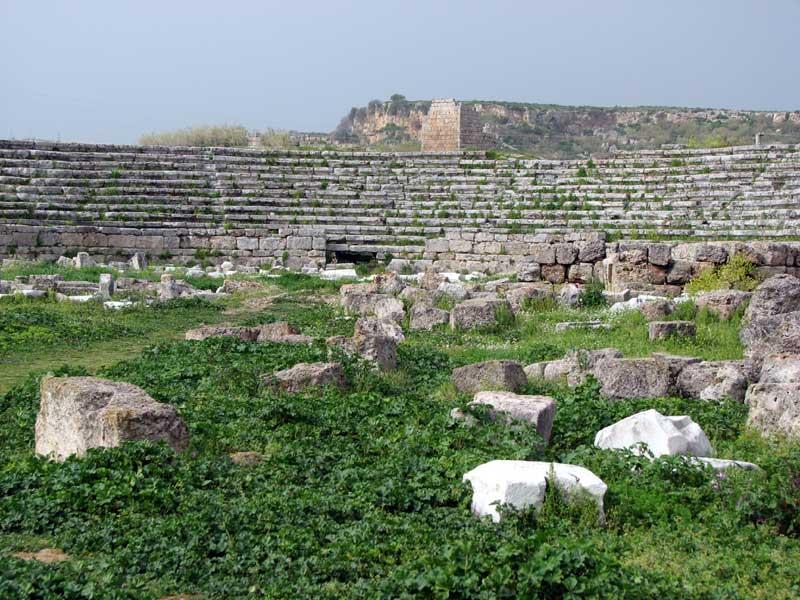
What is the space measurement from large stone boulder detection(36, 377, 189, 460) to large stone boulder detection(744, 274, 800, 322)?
27.1 feet

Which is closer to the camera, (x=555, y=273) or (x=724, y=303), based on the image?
(x=724, y=303)

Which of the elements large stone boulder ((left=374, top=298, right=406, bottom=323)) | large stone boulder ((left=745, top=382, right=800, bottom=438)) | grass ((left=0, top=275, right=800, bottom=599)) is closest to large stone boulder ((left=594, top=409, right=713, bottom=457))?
grass ((left=0, top=275, right=800, bottom=599))

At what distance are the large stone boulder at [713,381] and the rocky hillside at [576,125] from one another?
61.0 m

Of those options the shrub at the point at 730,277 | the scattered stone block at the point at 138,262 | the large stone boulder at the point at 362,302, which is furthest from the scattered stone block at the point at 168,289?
the shrub at the point at 730,277

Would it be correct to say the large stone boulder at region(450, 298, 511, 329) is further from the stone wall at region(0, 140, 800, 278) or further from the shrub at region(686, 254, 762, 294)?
the stone wall at region(0, 140, 800, 278)

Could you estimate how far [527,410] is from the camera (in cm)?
817

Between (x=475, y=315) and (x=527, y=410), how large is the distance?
23.3 feet

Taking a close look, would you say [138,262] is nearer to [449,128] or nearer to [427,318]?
[427,318]

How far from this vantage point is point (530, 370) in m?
11.4

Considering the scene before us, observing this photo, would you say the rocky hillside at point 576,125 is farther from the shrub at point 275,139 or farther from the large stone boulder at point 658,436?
the large stone boulder at point 658,436

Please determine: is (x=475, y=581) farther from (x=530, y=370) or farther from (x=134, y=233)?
(x=134, y=233)

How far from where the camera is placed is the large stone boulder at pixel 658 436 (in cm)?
755

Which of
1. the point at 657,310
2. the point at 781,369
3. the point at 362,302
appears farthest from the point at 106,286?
the point at 781,369

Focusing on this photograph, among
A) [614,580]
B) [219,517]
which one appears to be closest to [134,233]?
[219,517]
